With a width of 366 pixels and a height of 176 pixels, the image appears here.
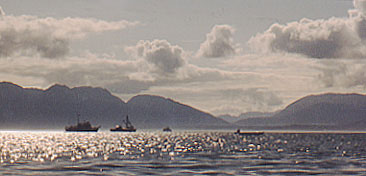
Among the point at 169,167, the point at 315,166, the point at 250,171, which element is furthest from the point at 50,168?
the point at 315,166

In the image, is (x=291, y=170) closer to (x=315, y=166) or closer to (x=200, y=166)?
(x=315, y=166)

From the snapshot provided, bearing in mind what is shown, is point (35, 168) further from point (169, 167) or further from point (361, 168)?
point (361, 168)

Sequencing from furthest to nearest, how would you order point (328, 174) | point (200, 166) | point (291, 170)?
1. point (200, 166)
2. point (291, 170)
3. point (328, 174)

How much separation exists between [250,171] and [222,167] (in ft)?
25.8

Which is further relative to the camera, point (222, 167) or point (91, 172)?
point (222, 167)

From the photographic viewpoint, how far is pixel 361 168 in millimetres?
77625

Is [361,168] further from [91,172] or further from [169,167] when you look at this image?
[91,172]

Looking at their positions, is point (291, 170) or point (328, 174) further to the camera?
point (291, 170)

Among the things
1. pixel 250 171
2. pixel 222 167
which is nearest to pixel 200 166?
pixel 222 167

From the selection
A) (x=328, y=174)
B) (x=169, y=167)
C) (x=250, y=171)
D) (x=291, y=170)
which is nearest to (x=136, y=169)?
(x=169, y=167)

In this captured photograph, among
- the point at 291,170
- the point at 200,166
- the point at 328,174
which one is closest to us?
the point at 328,174

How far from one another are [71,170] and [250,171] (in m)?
25.6

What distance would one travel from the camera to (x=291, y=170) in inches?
2918

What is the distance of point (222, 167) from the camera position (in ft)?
257
